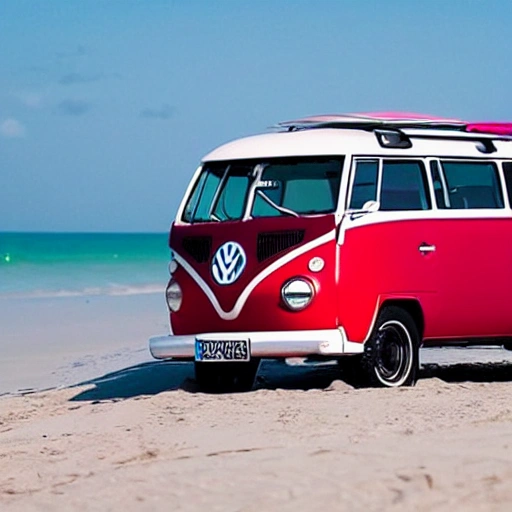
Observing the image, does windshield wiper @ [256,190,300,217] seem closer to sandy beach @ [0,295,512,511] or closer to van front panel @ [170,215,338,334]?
van front panel @ [170,215,338,334]

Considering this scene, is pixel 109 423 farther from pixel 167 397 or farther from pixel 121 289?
pixel 121 289

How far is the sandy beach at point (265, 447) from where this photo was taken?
7.41 metres

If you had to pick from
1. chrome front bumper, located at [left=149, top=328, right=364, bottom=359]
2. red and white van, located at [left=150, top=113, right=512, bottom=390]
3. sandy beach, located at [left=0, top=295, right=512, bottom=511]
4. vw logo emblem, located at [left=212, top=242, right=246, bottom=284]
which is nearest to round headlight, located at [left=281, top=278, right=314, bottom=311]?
red and white van, located at [left=150, top=113, right=512, bottom=390]

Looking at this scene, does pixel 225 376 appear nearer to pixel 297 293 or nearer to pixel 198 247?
pixel 198 247

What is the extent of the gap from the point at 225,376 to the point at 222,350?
913 mm

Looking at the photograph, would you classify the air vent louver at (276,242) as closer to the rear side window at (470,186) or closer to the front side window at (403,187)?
the front side window at (403,187)

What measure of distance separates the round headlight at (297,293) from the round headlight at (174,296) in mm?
1059

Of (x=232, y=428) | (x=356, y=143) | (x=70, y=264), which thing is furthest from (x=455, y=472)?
(x=70, y=264)

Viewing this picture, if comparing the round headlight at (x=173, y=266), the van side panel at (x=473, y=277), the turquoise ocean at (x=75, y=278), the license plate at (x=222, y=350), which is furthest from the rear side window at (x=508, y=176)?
the turquoise ocean at (x=75, y=278)

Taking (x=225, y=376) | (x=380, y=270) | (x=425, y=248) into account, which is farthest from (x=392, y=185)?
(x=225, y=376)

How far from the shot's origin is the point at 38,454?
905 centimetres

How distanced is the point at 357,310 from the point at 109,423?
252 cm

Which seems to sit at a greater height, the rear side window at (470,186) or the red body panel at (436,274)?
the rear side window at (470,186)

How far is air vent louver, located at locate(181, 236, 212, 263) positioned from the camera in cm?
1179
